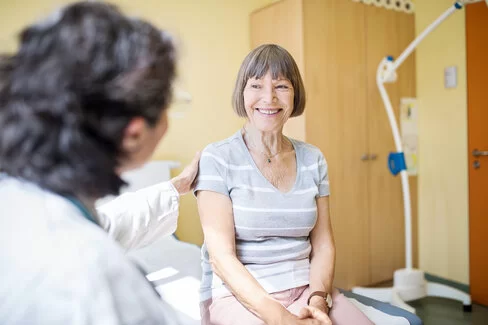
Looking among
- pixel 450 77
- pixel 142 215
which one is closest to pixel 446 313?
pixel 450 77

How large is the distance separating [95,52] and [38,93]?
0.29 ft

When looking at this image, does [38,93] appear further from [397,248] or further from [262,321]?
[397,248]

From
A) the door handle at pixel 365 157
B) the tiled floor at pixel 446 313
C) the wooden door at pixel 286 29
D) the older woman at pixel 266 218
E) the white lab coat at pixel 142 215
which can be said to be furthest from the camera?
the door handle at pixel 365 157

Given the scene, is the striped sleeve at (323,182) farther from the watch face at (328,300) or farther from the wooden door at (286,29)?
the wooden door at (286,29)

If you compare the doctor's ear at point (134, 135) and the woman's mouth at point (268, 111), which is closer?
the doctor's ear at point (134, 135)

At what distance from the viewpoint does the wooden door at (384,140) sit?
289cm

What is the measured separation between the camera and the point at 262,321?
111 centimetres

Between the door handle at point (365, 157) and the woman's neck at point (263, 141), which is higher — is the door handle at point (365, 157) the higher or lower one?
the lower one

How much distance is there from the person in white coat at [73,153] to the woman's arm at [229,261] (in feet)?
1.89

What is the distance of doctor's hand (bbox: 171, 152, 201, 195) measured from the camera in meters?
1.27

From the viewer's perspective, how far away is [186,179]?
1271 mm

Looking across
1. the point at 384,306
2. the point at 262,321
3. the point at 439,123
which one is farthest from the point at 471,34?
the point at 262,321

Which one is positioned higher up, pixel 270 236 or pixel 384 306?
pixel 270 236

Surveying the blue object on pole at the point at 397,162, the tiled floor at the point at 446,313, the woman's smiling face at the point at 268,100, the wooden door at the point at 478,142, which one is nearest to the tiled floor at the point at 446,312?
the tiled floor at the point at 446,313
